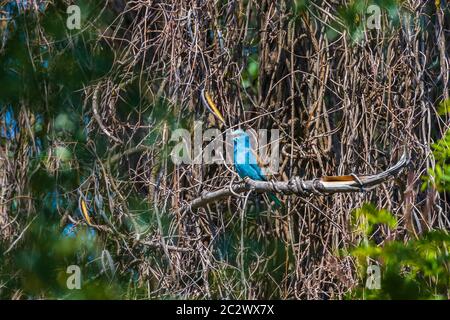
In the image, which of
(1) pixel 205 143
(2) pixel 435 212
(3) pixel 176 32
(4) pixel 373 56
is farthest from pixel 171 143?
(2) pixel 435 212

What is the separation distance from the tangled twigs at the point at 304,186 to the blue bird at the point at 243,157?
109 millimetres

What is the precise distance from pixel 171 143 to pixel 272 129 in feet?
1.40

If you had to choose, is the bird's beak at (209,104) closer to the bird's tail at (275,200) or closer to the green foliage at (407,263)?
the bird's tail at (275,200)

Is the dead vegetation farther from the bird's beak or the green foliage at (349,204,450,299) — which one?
the green foliage at (349,204,450,299)

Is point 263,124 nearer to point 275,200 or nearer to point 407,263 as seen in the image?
point 275,200

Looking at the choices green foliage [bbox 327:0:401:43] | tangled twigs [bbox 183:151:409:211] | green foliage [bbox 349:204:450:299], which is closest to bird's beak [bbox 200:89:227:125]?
tangled twigs [bbox 183:151:409:211]

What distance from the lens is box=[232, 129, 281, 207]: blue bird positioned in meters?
2.88

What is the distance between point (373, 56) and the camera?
2961 millimetres

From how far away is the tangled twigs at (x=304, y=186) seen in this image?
240 centimetres

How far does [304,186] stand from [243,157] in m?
0.42

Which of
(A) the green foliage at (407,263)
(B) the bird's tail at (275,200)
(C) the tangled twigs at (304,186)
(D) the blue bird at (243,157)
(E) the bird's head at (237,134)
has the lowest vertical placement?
(A) the green foliage at (407,263)

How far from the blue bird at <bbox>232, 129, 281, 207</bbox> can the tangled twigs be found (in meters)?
0.11

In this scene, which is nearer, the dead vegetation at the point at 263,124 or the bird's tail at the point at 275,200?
the dead vegetation at the point at 263,124

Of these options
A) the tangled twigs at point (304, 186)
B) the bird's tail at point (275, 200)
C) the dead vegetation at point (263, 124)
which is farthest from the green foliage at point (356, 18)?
the bird's tail at point (275, 200)
